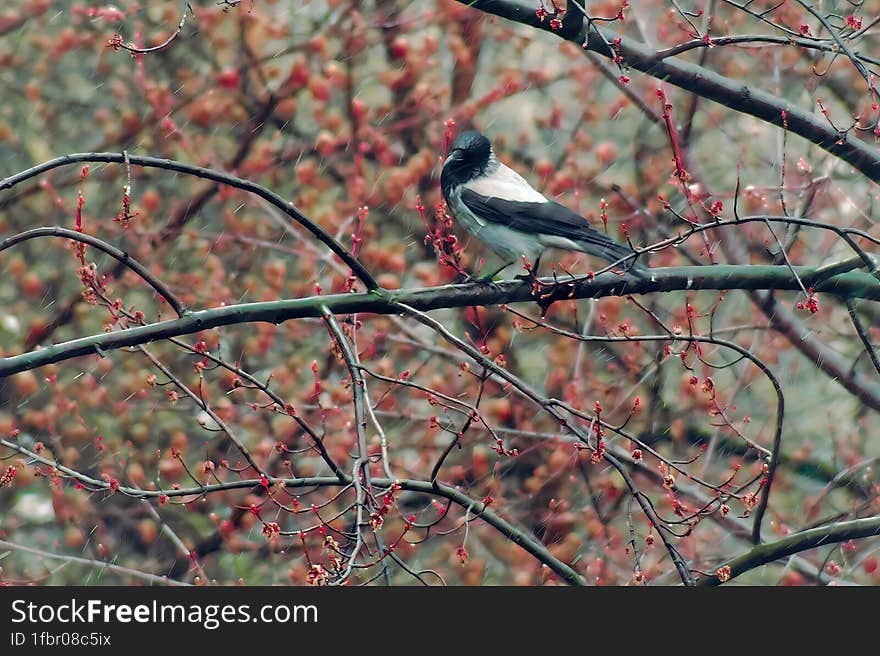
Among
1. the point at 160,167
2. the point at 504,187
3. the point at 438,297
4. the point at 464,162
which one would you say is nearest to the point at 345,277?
the point at 464,162

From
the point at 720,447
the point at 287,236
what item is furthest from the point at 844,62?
the point at 287,236

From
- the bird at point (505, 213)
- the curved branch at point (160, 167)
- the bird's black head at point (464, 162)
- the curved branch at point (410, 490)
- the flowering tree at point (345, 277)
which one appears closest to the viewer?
the curved branch at point (160, 167)

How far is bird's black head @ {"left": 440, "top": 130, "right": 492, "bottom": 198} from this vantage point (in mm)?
6344

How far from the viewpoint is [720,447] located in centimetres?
883

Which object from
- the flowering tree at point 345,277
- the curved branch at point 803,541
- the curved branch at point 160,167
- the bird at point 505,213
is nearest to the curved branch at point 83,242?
the curved branch at point 160,167

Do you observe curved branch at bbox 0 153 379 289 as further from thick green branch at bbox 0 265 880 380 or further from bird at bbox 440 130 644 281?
bird at bbox 440 130 644 281

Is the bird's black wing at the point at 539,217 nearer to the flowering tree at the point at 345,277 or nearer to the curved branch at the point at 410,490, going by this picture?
the curved branch at the point at 410,490

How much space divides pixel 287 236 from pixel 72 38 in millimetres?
2411

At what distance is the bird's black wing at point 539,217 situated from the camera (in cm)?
545

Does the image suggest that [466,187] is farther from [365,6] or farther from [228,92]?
[365,6]

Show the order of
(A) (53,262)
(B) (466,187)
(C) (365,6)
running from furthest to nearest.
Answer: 1. (C) (365,6)
2. (A) (53,262)
3. (B) (466,187)

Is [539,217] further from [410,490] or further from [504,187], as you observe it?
[410,490]

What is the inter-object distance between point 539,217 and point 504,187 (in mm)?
509

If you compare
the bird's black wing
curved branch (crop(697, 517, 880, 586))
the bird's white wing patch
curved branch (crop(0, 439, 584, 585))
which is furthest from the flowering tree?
curved branch (crop(0, 439, 584, 585))
